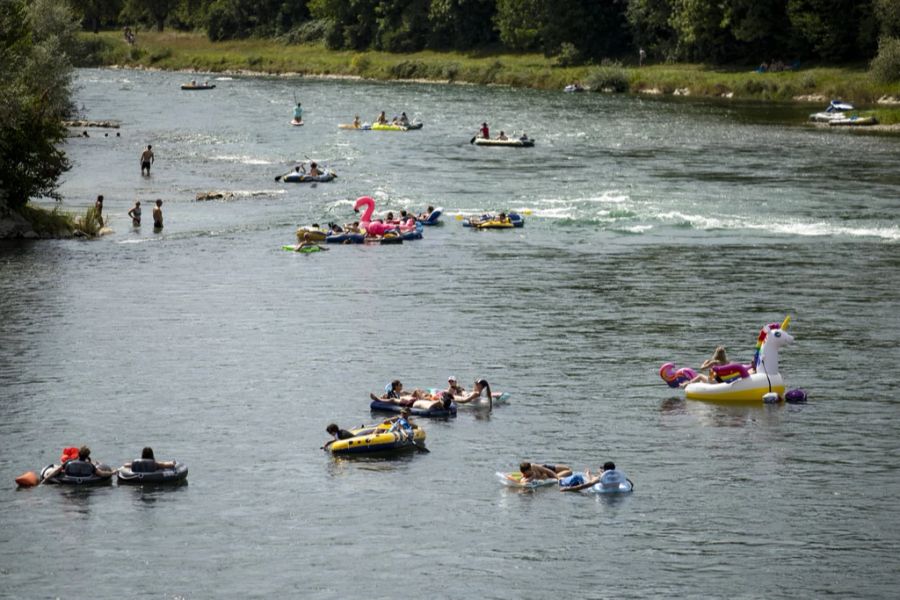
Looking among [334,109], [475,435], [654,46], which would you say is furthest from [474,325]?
[654,46]

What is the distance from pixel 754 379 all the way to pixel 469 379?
9989 mm

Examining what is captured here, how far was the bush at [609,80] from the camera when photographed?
547 feet

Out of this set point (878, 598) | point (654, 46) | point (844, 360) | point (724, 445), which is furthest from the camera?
point (654, 46)

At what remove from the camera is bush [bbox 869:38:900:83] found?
138 metres

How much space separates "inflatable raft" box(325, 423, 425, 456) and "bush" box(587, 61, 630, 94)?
12552cm

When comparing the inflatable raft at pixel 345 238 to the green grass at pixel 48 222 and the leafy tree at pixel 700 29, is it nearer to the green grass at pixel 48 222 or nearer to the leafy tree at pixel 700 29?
the green grass at pixel 48 222

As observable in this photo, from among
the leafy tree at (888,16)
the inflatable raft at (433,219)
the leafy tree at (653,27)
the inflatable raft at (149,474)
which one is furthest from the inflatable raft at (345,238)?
the leafy tree at (653,27)

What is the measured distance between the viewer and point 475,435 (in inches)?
1858

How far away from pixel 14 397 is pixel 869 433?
1126 inches

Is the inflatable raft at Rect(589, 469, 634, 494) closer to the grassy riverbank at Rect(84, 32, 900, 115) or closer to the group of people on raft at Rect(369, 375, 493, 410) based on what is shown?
the group of people on raft at Rect(369, 375, 493, 410)

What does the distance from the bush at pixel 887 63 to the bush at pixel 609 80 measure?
33.4 meters

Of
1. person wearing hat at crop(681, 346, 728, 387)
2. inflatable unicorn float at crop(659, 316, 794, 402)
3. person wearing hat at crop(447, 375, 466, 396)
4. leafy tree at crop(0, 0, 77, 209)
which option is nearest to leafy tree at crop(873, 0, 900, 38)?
leafy tree at crop(0, 0, 77, 209)

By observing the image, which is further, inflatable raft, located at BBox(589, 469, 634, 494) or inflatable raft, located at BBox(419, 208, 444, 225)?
inflatable raft, located at BBox(419, 208, 444, 225)

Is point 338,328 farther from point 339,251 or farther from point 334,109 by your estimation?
point 334,109
